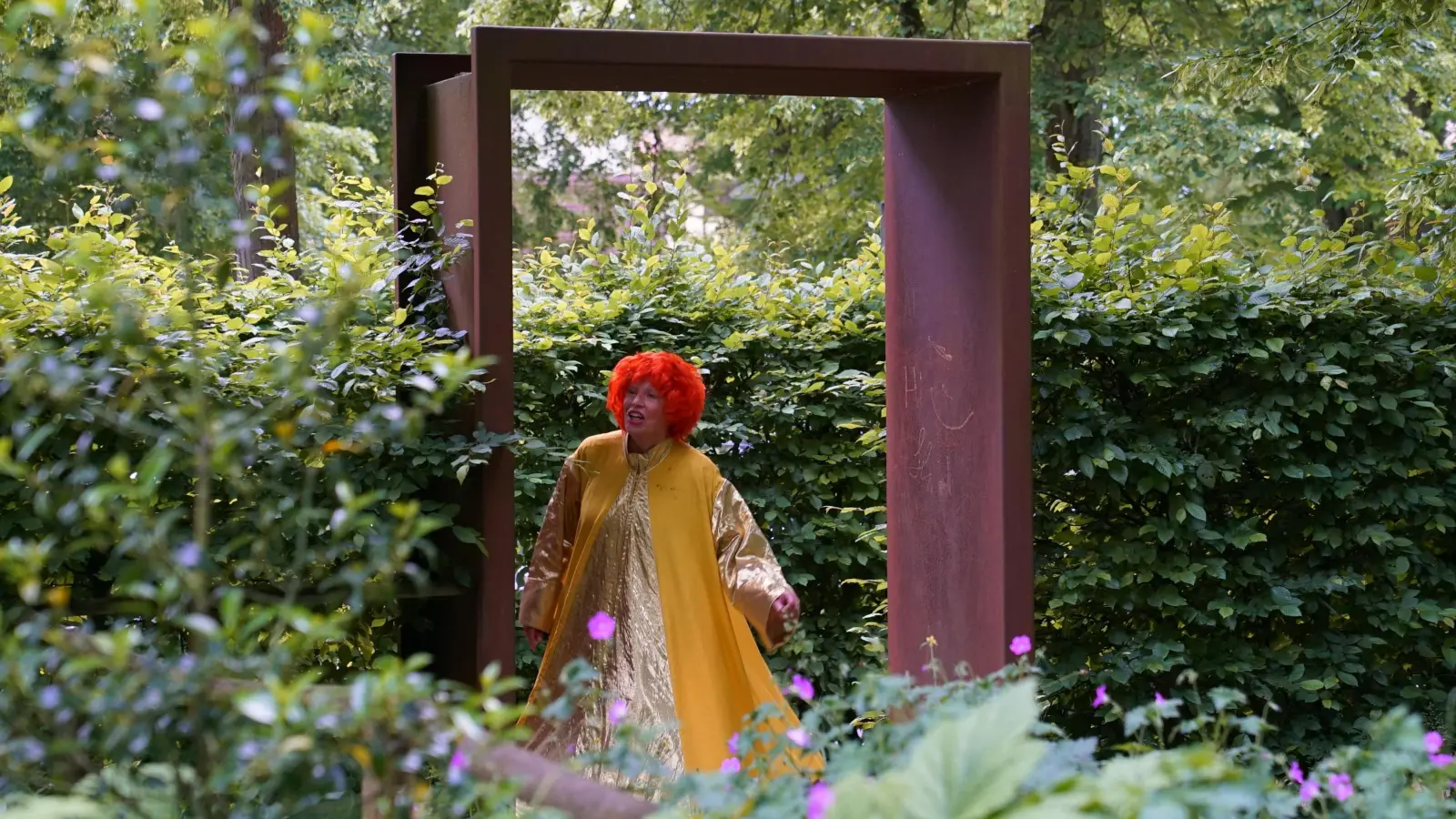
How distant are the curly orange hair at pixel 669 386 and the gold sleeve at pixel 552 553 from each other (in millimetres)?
263

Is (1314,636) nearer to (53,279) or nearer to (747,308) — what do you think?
(747,308)

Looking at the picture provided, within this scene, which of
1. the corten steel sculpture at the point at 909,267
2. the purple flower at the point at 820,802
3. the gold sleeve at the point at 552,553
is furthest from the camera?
the gold sleeve at the point at 552,553

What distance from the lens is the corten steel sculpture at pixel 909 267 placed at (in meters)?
4.18

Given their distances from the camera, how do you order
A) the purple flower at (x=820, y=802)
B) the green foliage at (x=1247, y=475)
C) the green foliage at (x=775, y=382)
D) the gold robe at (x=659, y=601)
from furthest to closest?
the green foliage at (x=775, y=382) < the green foliage at (x=1247, y=475) < the gold robe at (x=659, y=601) < the purple flower at (x=820, y=802)

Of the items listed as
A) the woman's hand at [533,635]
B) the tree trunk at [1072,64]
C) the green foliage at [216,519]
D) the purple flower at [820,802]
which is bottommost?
the woman's hand at [533,635]

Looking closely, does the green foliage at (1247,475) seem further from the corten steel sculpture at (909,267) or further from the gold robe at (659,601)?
the gold robe at (659,601)

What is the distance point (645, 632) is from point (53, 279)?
201 centimetres

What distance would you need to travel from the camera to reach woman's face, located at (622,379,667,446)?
15.8 feet

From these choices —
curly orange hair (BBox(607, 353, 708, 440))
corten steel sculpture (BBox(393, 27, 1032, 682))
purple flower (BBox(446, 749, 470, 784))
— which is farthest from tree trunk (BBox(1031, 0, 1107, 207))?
purple flower (BBox(446, 749, 470, 784))

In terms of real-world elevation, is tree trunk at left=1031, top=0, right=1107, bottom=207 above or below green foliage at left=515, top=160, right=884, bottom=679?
above

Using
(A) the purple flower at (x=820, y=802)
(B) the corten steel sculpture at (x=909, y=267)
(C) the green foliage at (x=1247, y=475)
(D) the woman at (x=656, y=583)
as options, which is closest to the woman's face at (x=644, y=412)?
(D) the woman at (x=656, y=583)

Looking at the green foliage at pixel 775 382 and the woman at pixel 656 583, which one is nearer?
the woman at pixel 656 583

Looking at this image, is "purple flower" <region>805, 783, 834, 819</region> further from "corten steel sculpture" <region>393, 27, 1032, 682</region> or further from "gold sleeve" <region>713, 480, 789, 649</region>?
"gold sleeve" <region>713, 480, 789, 649</region>

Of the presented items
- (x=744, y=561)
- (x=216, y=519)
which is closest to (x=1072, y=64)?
(x=744, y=561)
